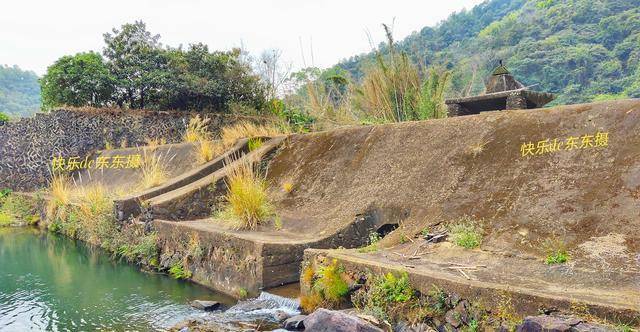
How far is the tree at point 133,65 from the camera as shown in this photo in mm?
16625

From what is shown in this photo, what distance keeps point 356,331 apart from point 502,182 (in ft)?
7.81

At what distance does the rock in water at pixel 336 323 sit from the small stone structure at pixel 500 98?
16.2 ft

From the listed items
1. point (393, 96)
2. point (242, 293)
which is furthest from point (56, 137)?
point (242, 293)

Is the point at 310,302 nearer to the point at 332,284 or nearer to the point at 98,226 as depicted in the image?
the point at 332,284

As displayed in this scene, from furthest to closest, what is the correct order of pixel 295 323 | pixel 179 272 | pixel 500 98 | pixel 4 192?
pixel 4 192
pixel 500 98
pixel 179 272
pixel 295 323

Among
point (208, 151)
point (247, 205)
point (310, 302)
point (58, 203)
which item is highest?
point (208, 151)

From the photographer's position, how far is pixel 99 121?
1609cm

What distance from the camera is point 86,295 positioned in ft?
21.7

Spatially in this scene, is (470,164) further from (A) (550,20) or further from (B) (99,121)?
(A) (550,20)

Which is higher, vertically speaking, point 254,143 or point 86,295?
point 254,143

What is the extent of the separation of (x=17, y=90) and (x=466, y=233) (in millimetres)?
55950

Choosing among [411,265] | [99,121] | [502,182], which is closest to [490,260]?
[411,265]

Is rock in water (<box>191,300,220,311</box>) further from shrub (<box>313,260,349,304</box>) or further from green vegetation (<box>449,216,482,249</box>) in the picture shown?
green vegetation (<box>449,216,482,249</box>)

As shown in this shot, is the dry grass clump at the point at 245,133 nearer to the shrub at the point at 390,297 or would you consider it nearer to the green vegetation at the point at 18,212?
the green vegetation at the point at 18,212
